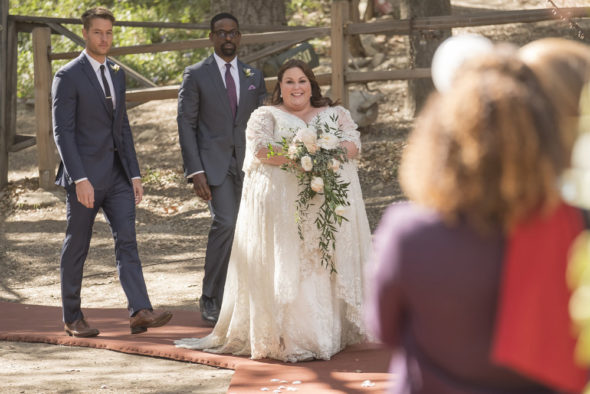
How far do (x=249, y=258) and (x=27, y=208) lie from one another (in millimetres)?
6565

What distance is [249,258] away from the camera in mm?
6309

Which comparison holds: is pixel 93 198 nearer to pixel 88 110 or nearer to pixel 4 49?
pixel 88 110

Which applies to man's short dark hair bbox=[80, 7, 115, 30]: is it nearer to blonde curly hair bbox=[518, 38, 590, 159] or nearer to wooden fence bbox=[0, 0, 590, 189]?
wooden fence bbox=[0, 0, 590, 189]

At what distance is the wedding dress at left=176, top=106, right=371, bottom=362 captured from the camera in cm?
614

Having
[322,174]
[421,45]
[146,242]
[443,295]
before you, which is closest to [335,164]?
[322,174]

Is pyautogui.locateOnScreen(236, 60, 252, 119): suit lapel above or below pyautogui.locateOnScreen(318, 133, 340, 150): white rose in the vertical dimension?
above

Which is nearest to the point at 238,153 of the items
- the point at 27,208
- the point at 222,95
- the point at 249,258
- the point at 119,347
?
the point at 222,95

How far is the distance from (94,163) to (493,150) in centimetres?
489

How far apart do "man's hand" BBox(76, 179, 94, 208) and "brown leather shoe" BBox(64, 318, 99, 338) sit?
85cm

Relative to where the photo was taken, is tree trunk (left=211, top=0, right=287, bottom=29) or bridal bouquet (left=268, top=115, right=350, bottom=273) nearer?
bridal bouquet (left=268, top=115, right=350, bottom=273)

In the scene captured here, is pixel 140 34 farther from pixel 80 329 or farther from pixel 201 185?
pixel 80 329

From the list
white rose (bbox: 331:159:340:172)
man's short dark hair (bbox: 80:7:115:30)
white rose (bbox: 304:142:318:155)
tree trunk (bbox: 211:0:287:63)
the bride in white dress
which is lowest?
the bride in white dress

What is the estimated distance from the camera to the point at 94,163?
6621mm

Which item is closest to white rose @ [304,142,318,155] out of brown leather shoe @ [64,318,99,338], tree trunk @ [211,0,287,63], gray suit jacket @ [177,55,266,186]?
gray suit jacket @ [177,55,266,186]
